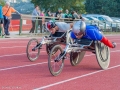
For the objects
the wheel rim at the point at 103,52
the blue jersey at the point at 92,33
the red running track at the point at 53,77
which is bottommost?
the red running track at the point at 53,77

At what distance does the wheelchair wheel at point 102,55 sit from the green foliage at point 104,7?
5286cm

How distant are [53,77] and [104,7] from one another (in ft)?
185

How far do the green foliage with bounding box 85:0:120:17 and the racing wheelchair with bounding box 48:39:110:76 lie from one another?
52517 mm

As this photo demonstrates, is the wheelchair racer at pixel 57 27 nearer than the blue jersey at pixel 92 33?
No

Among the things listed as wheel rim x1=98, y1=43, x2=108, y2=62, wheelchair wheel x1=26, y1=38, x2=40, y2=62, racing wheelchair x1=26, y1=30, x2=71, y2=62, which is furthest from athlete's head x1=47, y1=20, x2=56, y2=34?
wheel rim x1=98, y1=43, x2=108, y2=62

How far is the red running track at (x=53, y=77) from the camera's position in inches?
362

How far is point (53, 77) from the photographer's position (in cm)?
1038

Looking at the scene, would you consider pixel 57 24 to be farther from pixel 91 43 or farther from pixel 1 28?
pixel 1 28

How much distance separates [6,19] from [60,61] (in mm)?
13805

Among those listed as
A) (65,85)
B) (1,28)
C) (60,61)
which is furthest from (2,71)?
(1,28)

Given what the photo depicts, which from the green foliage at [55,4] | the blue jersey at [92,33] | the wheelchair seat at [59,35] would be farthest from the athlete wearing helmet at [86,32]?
the green foliage at [55,4]

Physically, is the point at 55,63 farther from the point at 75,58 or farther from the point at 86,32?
the point at 75,58

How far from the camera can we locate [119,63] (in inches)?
525

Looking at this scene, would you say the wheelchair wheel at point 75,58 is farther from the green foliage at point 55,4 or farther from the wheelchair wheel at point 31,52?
the green foliage at point 55,4
